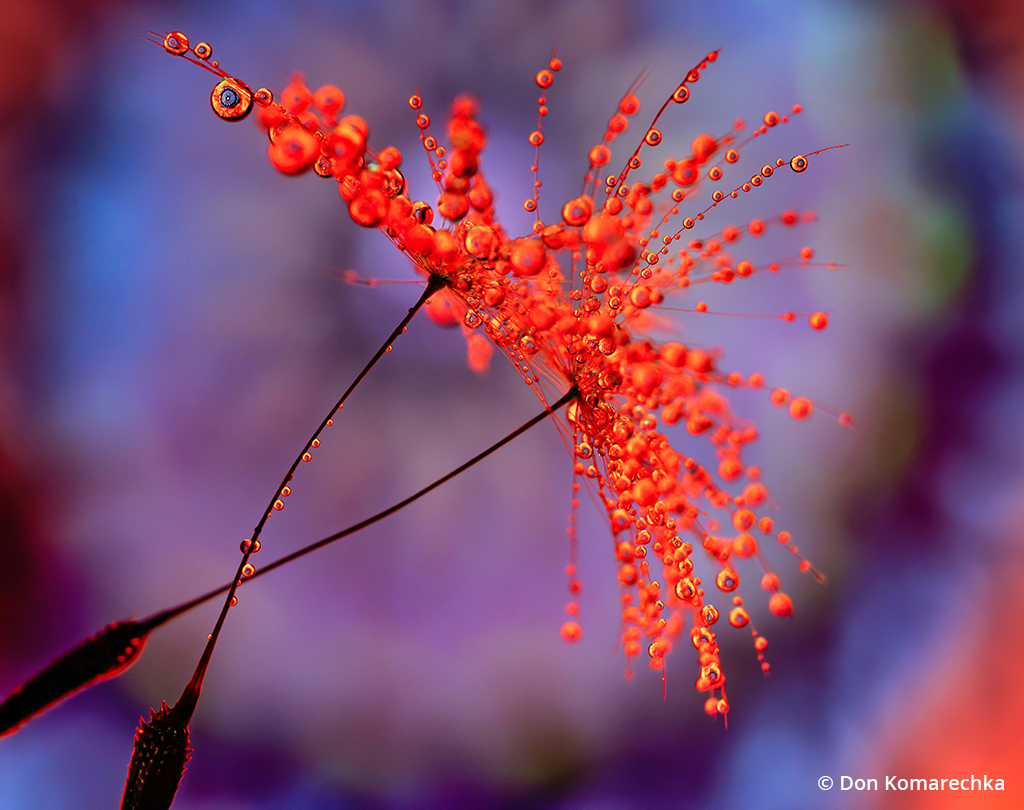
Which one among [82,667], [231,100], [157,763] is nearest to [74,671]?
[82,667]

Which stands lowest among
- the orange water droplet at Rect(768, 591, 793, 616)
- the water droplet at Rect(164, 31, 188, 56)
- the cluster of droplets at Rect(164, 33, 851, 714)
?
the orange water droplet at Rect(768, 591, 793, 616)

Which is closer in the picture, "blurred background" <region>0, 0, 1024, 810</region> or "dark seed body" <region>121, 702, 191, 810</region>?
"dark seed body" <region>121, 702, 191, 810</region>

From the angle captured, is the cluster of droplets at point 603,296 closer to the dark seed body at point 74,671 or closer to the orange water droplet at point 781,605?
the orange water droplet at point 781,605

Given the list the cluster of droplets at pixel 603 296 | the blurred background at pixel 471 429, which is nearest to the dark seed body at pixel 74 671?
the cluster of droplets at pixel 603 296

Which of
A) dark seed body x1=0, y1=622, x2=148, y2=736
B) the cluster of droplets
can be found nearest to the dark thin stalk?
→ dark seed body x1=0, y1=622, x2=148, y2=736

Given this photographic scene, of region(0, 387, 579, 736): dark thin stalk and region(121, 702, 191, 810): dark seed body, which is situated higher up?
region(0, 387, 579, 736): dark thin stalk

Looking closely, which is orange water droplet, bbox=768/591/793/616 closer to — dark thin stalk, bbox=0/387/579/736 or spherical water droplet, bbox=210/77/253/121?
dark thin stalk, bbox=0/387/579/736
